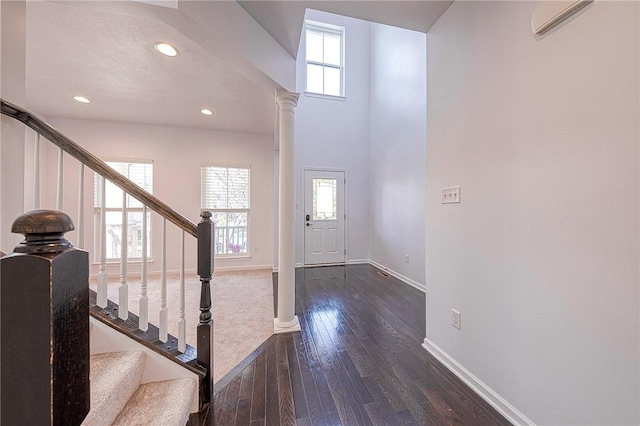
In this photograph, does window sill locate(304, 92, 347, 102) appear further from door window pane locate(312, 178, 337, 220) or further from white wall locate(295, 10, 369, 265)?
door window pane locate(312, 178, 337, 220)

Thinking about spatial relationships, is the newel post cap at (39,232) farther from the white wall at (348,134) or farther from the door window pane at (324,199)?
the door window pane at (324,199)

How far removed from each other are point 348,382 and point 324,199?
12.4 ft

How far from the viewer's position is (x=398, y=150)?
4.32 meters

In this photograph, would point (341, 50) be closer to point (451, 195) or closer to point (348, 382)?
point (451, 195)

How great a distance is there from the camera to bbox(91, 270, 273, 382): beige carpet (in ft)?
7.00

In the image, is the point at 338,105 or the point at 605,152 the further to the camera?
the point at 338,105

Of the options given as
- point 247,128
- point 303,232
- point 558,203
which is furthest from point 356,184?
point 558,203

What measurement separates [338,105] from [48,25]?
4301 millimetres

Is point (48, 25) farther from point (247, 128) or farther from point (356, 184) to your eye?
point (356, 184)

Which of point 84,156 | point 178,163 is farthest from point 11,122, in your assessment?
point 178,163

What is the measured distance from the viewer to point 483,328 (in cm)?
159

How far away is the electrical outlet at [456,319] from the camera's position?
1.78 m

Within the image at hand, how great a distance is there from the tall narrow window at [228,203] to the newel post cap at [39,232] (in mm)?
4424

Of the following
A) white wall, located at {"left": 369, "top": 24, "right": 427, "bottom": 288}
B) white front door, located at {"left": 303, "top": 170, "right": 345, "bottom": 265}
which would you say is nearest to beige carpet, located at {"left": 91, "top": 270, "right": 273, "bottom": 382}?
white front door, located at {"left": 303, "top": 170, "right": 345, "bottom": 265}
